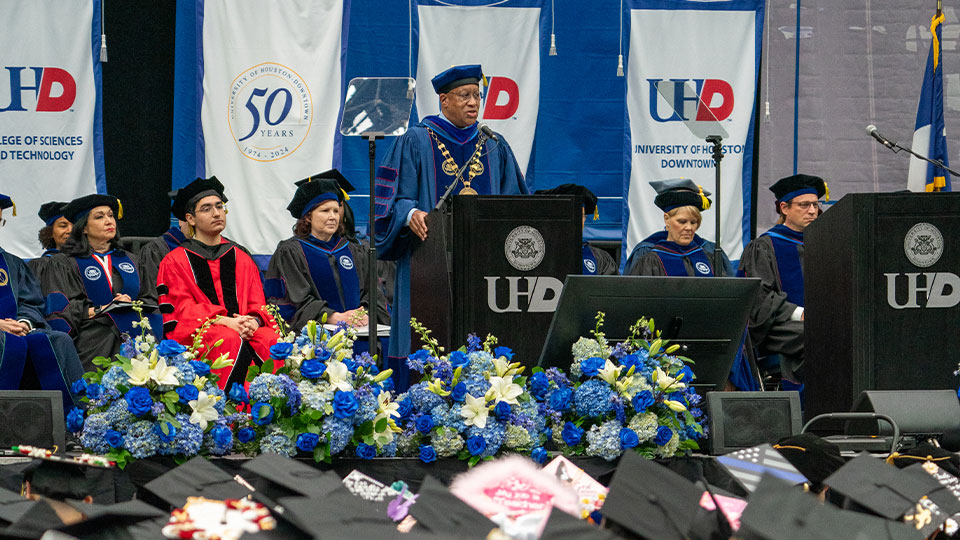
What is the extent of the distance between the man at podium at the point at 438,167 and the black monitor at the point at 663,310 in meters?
1.89

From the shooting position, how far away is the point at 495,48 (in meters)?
7.58

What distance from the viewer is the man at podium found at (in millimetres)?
4754

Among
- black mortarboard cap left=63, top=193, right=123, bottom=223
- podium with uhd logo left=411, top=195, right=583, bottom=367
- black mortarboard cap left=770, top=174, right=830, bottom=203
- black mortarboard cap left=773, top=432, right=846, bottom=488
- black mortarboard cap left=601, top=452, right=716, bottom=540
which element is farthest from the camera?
black mortarboard cap left=63, top=193, right=123, bottom=223

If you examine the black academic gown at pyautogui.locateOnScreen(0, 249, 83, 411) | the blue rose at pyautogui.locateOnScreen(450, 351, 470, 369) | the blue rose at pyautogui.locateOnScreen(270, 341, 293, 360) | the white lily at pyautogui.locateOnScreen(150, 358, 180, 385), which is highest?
the blue rose at pyautogui.locateOnScreen(270, 341, 293, 360)

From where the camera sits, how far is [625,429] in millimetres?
2662

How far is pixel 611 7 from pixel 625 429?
5.78 m

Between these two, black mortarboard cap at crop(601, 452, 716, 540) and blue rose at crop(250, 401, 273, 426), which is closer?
black mortarboard cap at crop(601, 452, 716, 540)

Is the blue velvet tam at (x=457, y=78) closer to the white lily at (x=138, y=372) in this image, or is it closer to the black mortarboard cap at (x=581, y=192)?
the black mortarboard cap at (x=581, y=192)

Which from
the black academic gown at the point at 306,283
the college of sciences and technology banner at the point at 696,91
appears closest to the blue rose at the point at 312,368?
the black academic gown at the point at 306,283

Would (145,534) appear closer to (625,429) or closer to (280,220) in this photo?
(625,429)

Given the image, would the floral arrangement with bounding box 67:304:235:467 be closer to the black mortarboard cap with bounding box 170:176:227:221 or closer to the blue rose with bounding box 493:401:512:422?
the blue rose with bounding box 493:401:512:422

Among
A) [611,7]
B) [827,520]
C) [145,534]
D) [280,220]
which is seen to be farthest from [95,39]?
[827,520]

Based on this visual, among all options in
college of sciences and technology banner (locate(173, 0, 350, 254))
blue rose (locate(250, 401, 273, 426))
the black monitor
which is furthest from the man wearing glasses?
blue rose (locate(250, 401, 273, 426))

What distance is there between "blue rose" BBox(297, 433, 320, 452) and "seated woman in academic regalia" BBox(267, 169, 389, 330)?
335cm
